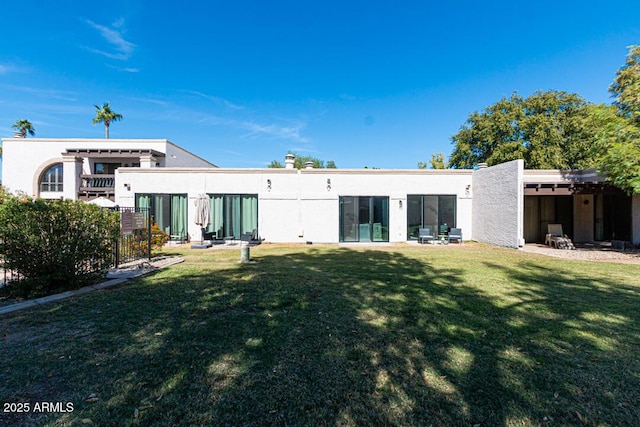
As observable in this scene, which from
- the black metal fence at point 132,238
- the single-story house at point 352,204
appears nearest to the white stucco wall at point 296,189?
the single-story house at point 352,204

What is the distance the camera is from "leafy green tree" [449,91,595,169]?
76.2 ft

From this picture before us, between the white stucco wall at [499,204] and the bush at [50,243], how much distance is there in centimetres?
1425

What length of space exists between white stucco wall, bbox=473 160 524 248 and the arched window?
99.8 feet

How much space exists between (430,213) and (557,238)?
17.8ft

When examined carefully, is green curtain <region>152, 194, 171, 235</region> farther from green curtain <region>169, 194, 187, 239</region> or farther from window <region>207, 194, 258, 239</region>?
window <region>207, 194, 258, 239</region>

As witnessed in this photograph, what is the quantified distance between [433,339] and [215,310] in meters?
3.21

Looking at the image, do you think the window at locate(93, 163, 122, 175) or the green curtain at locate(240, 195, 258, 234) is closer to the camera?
the green curtain at locate(240, 195, 258, 234)

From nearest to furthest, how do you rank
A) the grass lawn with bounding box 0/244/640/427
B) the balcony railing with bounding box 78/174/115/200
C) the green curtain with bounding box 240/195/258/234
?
the grass lawn with bounding box 0/244/640/427, the green curtain with bounding box 240/195/258/234, the balcony railing with bounding box 78/174/115/200

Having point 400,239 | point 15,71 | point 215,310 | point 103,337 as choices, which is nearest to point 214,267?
point 215,310

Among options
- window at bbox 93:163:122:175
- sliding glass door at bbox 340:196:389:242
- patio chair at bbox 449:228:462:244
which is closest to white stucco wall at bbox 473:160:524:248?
patio chair at bbox 449:228:462:244

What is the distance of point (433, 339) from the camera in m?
3.59

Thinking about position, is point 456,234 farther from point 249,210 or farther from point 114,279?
point 114,279

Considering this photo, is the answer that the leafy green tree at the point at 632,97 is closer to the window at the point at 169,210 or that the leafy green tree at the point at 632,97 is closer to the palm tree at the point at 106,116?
Result: the window at the point at 169,210

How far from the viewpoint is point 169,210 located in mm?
14469
